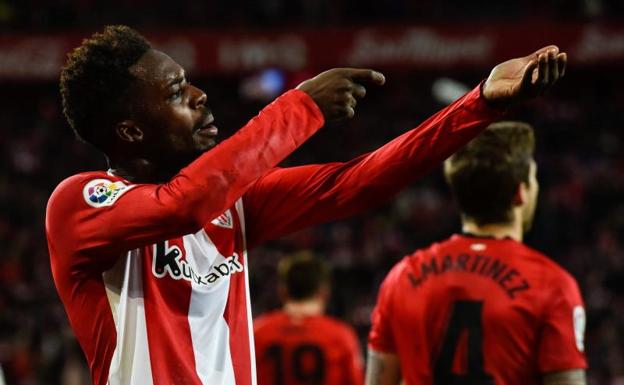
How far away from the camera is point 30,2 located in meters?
15.6

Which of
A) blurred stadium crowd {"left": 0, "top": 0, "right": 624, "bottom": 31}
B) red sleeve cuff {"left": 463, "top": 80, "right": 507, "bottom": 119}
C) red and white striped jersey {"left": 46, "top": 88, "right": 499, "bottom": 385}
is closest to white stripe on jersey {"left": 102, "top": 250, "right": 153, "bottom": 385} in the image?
red and white striped jersey {"left": 46, "top": 88, "right": 499, "bottom": 385}

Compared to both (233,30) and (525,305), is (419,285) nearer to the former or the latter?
(525,305)

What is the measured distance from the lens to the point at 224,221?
95.5 inches

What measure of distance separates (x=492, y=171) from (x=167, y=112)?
3.32 ft

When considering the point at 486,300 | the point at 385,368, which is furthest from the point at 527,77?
the point at 385,368

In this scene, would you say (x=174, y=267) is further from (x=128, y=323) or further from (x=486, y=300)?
(x=486, y=300)

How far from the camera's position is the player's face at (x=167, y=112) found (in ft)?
7.72

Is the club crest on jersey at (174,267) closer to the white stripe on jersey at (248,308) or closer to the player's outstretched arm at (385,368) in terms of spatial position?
the white stripe on jersey at (248,308)

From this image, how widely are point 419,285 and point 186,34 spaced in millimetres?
12242

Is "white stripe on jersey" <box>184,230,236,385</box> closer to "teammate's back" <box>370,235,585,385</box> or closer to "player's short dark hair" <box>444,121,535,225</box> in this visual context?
"teammate's back" <box>370,235,585,385</box>

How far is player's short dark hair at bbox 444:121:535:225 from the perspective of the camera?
2.96 meters

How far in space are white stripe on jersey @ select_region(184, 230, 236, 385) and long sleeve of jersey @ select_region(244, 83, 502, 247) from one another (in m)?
0.18

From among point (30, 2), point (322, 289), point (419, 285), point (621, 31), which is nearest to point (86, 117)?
point (419, 285)

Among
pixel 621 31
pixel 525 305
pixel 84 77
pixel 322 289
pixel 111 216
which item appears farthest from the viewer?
pixel 621 31
